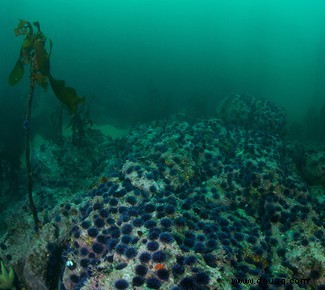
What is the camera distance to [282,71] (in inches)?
2222

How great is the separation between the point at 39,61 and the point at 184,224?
4536 mm

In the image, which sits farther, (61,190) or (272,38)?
(272,38)

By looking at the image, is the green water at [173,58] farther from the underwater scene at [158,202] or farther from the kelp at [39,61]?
the kelp at [39,61]

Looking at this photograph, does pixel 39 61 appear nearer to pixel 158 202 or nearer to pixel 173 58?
pixel 158 202

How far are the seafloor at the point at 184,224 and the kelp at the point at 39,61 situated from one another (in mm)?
2088

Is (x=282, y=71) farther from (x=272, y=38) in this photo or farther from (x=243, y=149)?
(x=243, y=149)

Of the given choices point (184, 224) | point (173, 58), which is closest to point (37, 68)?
point (184, 224)

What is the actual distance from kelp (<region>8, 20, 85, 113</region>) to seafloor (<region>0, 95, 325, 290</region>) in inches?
82.2

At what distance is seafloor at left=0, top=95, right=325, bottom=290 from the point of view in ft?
13.4

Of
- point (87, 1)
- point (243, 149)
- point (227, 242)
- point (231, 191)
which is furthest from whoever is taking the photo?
point (87, 1)

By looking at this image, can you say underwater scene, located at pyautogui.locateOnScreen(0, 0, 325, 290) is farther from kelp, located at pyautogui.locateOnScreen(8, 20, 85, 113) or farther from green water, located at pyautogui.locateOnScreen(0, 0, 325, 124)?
green water, located at pyautogui.locateOnScreen(0, 0, 325, 124)

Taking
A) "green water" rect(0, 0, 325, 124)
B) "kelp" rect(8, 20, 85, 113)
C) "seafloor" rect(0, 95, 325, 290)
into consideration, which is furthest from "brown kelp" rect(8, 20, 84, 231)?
"green water" rect(0, 0, 325, 124)

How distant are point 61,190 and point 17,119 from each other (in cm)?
1220

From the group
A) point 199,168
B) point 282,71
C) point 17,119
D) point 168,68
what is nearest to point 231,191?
point 199,168
